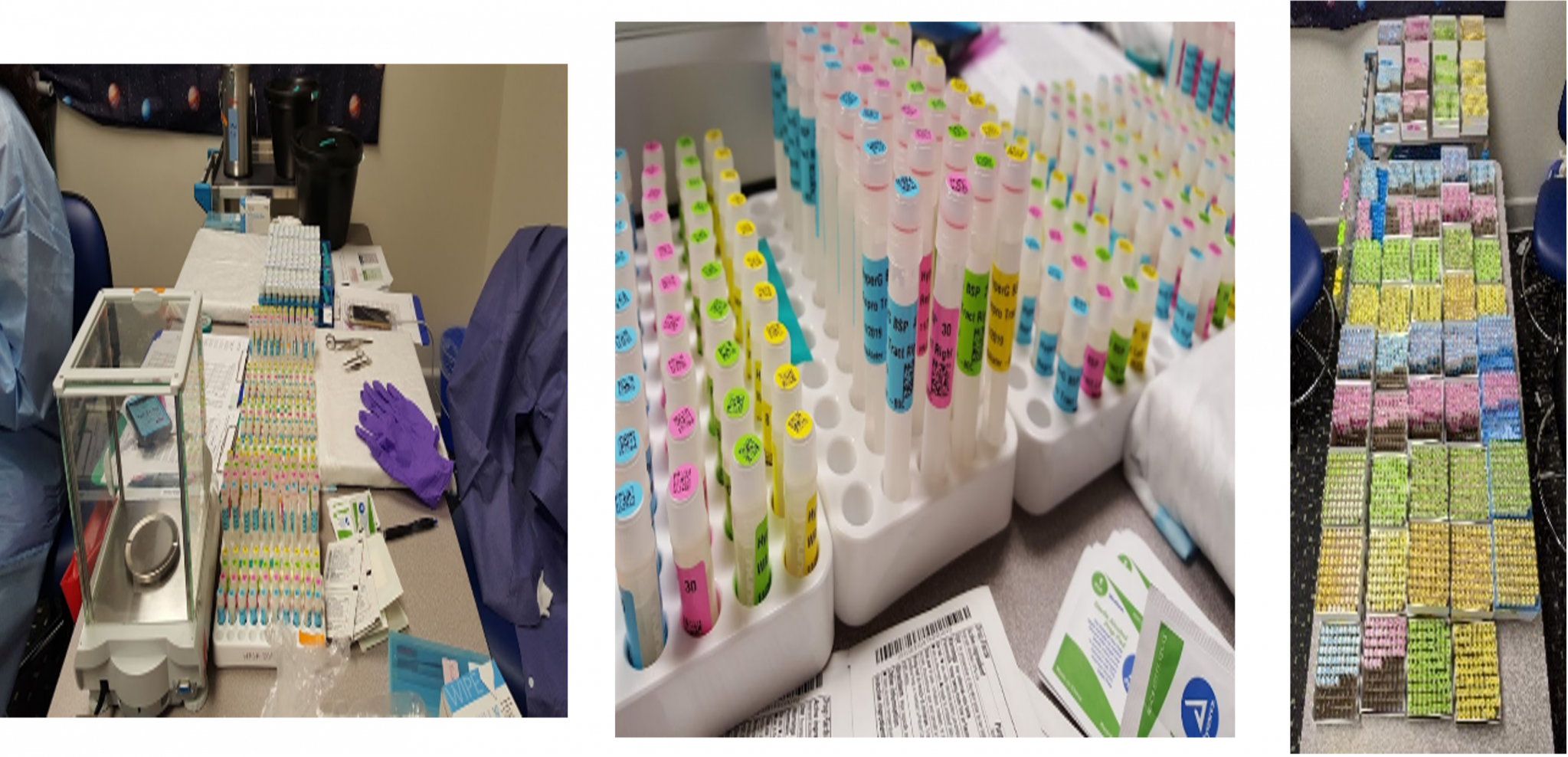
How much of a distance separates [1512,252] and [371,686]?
9.38ft

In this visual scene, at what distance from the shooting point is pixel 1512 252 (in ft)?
8.86

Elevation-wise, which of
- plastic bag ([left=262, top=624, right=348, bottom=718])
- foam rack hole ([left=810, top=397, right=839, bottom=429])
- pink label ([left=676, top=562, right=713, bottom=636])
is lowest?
plastic bag ([left=262, top=624, right=348, bottom=718])

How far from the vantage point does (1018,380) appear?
146 centimetres

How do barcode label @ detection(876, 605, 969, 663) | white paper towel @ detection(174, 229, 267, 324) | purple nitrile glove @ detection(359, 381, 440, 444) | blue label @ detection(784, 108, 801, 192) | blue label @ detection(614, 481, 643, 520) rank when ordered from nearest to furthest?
blue label @ detection(614, 481, 643, 520) < barcode label @ detection(876, 605, 969, 663) < blue label @ detection(784, 108, 801, 192) < purple nitrile glove @ detection(359, 381, 440, 444) < white paper towel @ detection(174, 229, 267, 324)

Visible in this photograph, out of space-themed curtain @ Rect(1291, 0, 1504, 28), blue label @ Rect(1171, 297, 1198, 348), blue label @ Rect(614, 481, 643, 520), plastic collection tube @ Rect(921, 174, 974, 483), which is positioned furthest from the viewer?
space-themed curtain @ Rect(1291, 0, 1504, 28)

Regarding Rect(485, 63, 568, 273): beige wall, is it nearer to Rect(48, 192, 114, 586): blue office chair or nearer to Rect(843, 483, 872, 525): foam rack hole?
Rect(48, 192, 114, 586): blue office chair

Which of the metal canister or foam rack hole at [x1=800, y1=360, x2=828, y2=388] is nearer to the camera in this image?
foam rack hole at [x1=800, y1=360, x2=828, y2=388]

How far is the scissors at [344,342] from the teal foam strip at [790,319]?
0.83 meters

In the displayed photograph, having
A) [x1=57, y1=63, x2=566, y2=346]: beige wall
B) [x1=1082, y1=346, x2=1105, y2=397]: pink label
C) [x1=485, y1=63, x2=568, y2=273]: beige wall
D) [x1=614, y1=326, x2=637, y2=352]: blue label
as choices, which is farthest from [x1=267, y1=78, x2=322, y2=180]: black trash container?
[x1=1082, y1=346, x2=1105, y2=397]: pink label

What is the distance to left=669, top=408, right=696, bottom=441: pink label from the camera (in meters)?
1.11

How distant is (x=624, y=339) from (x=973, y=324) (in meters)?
0.41

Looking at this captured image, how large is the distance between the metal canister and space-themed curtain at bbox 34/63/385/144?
0.09m

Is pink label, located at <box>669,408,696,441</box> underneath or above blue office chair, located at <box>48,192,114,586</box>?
above

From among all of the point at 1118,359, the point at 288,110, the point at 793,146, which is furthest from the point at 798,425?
the point at 288,110
